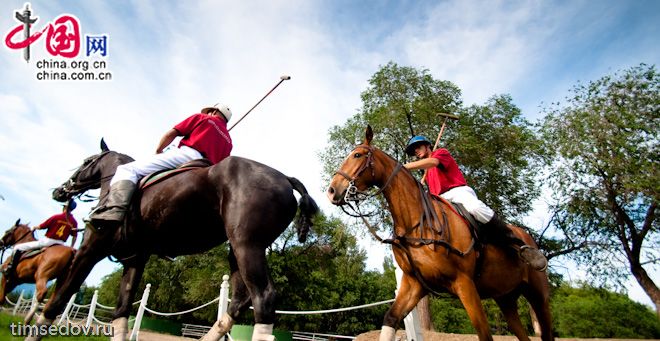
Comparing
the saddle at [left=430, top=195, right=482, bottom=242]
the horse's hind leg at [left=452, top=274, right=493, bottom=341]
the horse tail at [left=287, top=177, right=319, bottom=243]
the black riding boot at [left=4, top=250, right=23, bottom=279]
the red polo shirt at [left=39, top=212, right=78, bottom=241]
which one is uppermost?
the red polo shirt at [left=39, top=212, right=78, bottom=241]

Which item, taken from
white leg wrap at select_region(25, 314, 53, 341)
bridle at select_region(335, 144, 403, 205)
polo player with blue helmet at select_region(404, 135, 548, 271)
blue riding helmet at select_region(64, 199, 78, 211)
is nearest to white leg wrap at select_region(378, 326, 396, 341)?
bridle at select_region(335, 144, 403, 205)

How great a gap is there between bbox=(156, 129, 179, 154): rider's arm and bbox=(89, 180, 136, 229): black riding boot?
679 mm

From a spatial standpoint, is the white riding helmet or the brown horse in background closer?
the white riding helmet

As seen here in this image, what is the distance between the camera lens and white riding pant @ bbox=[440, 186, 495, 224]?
466 cm

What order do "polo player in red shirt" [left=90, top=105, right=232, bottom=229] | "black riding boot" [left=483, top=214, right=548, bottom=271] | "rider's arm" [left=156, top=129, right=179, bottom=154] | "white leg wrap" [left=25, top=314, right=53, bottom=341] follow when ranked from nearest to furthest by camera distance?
1. "white leg wrap" [left=25, top=314, right=53, bottom=341]
2. "polo player in red shirt" [left=90, top=105, right=232, bottom=229]
3. "rider's arm" [left=156, top=129, right=179, bottom=154]
4. "black riding boot" [left=483, top=214, right=548, bottom=271]

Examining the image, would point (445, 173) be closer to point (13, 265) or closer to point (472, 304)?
point (472, 304)

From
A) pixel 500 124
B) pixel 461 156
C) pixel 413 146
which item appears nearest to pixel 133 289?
pixel 413 146

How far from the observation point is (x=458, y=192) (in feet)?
16.9

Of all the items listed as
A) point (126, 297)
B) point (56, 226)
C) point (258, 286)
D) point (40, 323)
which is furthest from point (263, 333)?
point (56, 226)

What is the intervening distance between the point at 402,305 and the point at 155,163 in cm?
342

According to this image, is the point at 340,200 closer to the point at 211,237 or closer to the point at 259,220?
the point at 259,220

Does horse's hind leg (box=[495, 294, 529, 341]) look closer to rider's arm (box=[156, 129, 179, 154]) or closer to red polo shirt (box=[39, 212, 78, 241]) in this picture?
rider's arm (box=[156, 129, 179, 154])

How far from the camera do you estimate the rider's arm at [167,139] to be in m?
4.43

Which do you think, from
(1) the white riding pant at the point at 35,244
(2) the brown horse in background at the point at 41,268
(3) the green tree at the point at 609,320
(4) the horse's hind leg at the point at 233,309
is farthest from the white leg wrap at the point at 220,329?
(3) the green tree at the point at 609,320
